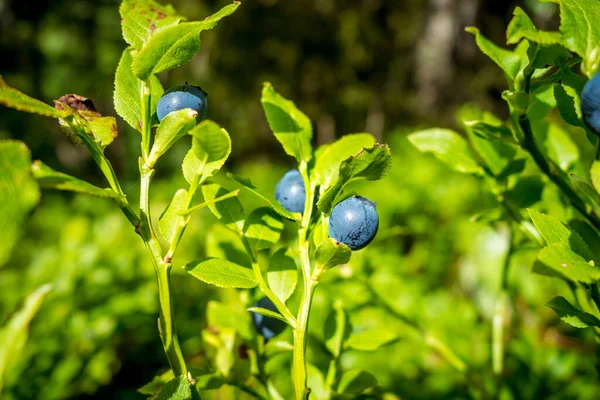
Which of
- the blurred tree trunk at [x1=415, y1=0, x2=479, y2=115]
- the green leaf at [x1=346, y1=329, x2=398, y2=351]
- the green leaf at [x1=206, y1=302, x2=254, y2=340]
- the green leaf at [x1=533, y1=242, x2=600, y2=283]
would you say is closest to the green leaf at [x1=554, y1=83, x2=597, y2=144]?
the green leaf at [x1=533, y1=242, x2=600, y2=283]

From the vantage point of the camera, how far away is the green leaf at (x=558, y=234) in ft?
1.57

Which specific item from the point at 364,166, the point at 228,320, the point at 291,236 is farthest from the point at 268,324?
the point at 291,236

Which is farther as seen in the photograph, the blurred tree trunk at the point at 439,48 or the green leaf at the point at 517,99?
the blurred tree trunk at the point at 439,48

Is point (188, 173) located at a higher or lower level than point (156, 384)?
higher

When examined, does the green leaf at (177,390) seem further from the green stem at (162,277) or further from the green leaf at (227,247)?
the green leaf at (227,247)

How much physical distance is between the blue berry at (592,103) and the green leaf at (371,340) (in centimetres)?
38

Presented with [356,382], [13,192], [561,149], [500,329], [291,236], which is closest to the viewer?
[13,192]

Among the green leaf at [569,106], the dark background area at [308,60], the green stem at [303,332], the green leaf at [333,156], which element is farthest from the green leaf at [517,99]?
the dark background area at [308,60]

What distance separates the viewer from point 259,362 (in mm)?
709

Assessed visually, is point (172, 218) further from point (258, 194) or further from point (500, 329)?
point (500, 329)

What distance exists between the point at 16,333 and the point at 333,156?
36 cm

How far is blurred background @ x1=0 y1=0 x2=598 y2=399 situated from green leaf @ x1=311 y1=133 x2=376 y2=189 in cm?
21

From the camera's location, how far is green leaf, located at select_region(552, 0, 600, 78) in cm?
48

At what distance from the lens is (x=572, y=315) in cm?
52
